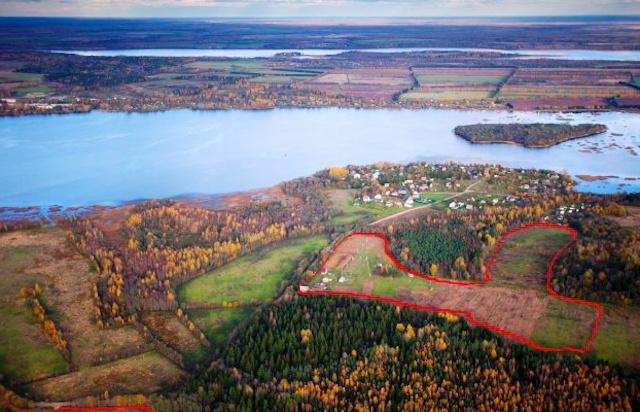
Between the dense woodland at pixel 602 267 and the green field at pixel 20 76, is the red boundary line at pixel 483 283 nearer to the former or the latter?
the dense woodland at pixel 602 267

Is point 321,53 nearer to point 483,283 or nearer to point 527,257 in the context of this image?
point 527,257

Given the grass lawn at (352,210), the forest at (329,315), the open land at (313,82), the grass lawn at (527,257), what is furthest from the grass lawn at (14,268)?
the open land at (313,82)

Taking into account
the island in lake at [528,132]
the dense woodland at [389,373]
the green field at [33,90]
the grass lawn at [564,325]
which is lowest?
the dense woodland at [389,373]


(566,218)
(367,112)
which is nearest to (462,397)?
(566,218)

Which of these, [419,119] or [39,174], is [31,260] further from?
[419,119]

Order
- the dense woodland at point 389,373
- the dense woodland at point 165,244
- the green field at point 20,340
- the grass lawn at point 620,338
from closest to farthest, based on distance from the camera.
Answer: the dense woodland at point 389,373
the grass lawn at point 620,338
the green field at point 20,340
the dense woodland at point 165,244

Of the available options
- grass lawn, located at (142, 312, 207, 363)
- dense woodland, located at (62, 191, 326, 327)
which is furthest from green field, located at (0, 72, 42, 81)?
grass lawn, located at (142, 312, 207, 363)

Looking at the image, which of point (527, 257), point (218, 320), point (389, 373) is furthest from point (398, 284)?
point (218, 320)
